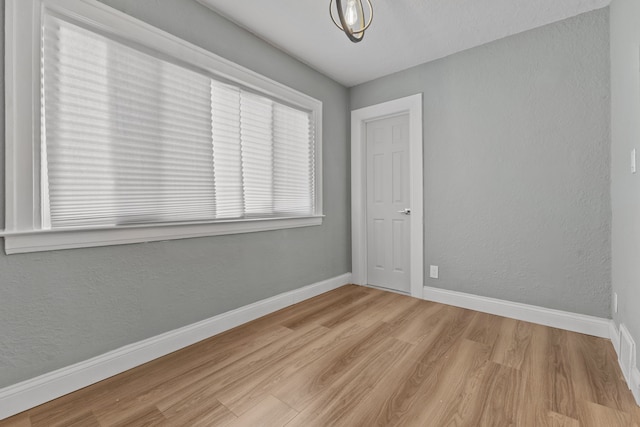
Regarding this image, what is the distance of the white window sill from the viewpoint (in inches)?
54.8

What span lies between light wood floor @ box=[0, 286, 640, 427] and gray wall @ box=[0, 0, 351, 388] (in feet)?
0.84

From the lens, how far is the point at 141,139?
180 cm

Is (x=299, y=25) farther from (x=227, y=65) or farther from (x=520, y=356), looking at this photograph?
(x=520, y=356)

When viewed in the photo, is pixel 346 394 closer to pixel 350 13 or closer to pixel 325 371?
pixel 325 371

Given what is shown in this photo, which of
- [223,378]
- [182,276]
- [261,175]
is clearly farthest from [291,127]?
[223,378]

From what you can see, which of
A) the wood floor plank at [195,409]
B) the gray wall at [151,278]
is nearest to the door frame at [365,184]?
the gray wall at [151,278]

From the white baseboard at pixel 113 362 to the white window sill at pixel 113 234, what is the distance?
0.66 m

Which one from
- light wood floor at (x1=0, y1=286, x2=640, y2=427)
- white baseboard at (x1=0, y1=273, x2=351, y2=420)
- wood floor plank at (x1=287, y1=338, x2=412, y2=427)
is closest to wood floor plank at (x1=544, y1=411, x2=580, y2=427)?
light wood floor at (x1=0, y1=286, x2=640, y2=427)

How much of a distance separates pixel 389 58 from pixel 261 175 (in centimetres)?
179

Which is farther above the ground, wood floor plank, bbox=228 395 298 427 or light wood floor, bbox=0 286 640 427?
light wood floor, bbox=0 286 640 427

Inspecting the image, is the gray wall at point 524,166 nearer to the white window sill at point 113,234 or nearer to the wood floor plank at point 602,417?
the wood floor plank at point 602,417

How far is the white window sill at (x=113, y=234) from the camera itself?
1.39 m

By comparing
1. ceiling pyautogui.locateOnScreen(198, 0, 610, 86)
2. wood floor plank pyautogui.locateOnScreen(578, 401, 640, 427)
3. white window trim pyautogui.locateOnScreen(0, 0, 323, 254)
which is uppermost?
ceiling pyautogui.locateOnScreen(198, 0, 610, 86)

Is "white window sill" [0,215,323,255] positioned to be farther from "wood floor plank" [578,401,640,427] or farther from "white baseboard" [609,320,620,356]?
"white baseboard" [609,320,620,356]
